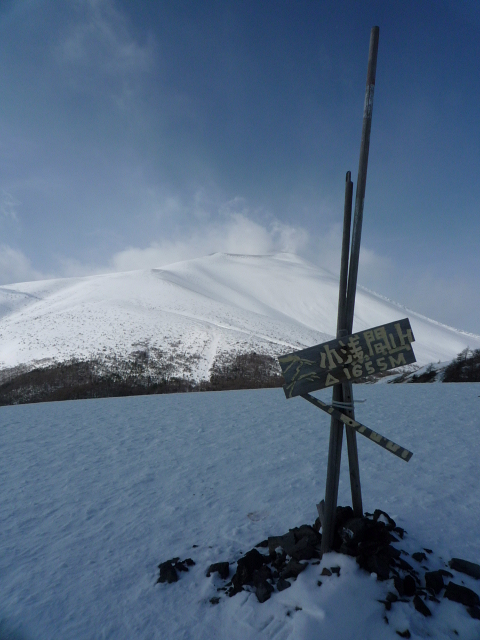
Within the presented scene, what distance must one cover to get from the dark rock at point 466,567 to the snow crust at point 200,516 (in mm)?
113

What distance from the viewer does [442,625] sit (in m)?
2.62

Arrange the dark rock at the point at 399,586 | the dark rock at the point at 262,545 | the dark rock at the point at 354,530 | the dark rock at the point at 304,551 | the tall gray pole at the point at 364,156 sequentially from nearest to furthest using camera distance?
the dark rock at the point at 399,586 → the tall gray pole at the point at 364,156 → the dark rock at the point at 354,530 → the dark rock at the point at 304,551 → the dark rock at the point at 262,545

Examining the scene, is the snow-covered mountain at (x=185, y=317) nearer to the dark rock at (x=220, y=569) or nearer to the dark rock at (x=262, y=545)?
the dark rock at (x=262, y=545)

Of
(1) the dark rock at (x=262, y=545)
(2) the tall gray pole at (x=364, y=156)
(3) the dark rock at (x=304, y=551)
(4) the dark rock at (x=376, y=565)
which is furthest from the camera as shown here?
(1) the dark rock at (x=262, y=545)

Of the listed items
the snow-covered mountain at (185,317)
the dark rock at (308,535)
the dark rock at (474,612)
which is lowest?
the dark rock at (474,612)

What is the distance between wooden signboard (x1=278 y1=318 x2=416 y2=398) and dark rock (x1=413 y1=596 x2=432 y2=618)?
1850mm

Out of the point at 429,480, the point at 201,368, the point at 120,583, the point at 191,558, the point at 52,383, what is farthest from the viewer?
the point at 201,368

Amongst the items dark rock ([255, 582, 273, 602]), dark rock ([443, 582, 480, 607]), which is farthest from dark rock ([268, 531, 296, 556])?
dark rock ([443, 582, 480, 607])

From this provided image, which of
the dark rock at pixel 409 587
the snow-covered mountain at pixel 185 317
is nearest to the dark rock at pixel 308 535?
the dark rock at pixel 409 587

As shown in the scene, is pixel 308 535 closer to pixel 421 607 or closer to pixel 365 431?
pixel 421 607

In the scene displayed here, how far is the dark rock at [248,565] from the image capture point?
3.23 m

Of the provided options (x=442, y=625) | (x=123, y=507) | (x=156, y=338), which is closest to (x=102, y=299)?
(x=156, y=338)

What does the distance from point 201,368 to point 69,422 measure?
18482 mm

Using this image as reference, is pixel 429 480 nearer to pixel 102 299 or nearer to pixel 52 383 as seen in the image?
pixel 52 383
